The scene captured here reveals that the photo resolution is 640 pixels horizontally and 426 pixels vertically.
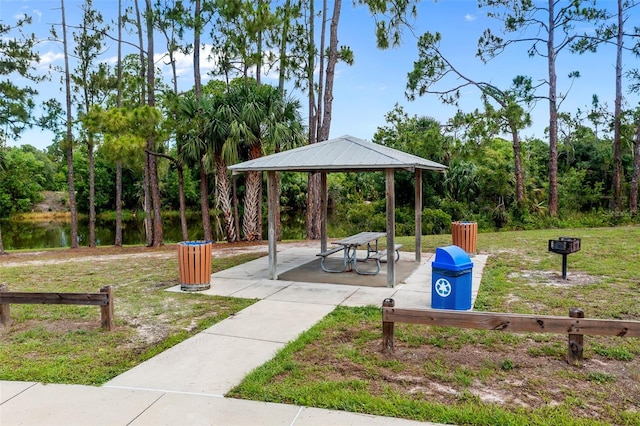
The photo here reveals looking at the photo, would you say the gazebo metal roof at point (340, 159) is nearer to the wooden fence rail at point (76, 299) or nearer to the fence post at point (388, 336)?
the fence post at point (388, 336)

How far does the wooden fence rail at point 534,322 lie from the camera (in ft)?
13.2

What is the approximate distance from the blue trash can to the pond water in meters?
17.0

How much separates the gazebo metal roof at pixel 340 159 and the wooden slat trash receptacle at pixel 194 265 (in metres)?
1.64

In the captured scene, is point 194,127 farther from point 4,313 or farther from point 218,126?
point 4,313

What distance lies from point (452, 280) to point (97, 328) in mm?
4634

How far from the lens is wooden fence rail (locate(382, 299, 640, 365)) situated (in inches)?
158

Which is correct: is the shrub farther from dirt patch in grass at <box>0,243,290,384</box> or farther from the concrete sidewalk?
the concrete sidewalk

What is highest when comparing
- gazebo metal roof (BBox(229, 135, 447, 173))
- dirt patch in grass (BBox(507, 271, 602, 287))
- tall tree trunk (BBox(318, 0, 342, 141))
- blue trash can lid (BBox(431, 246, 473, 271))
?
tall tree trunk (BBox(318, 0, 342, 141))

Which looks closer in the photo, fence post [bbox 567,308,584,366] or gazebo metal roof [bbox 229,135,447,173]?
fence post [bbox 567,308,584,366]

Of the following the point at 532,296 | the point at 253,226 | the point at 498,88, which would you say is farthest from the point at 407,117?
the point at 532,296

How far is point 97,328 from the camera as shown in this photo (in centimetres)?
573

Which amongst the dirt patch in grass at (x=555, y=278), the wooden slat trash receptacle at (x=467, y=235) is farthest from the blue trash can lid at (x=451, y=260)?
the wooden slat trash receptacle at (x=467, y=235)

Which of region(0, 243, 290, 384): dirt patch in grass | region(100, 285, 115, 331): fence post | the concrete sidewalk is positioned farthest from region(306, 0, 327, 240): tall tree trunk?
region(100, 285, 115, 331): fence post

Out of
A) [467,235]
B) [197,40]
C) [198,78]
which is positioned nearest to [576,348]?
[467,235]
